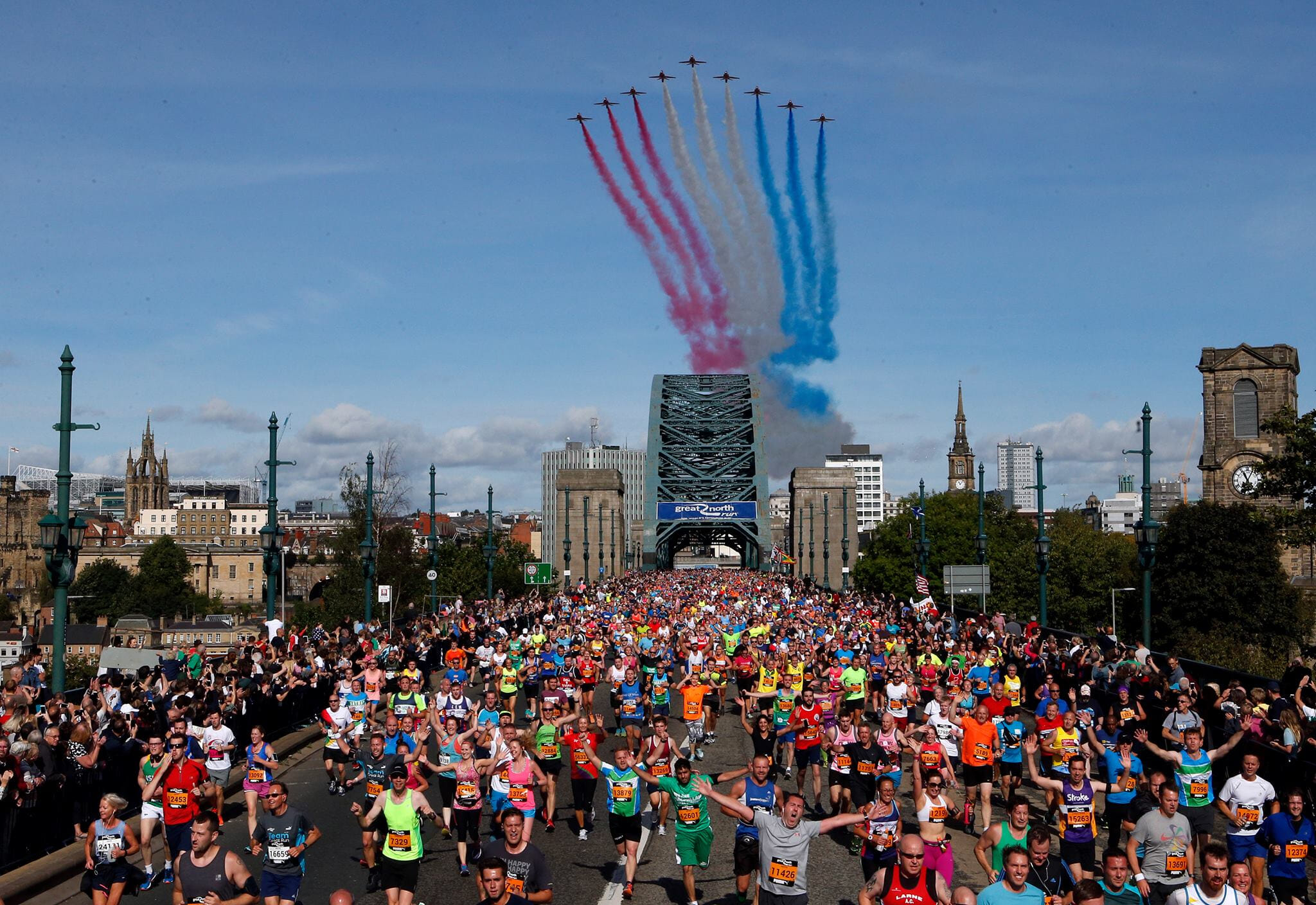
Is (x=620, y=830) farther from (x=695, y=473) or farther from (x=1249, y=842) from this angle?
(x=695, y=473)

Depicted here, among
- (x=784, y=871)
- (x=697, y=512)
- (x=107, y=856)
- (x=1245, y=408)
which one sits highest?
(x=1245, y=408)

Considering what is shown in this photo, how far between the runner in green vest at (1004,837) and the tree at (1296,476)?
2852cm

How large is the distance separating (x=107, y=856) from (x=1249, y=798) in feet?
34.1

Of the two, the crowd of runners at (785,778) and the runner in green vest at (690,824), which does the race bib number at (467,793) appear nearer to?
the crowd of runners at (785,778)

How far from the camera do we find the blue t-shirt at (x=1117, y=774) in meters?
13.7

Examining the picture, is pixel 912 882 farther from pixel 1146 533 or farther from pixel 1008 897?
pixel 1146 533

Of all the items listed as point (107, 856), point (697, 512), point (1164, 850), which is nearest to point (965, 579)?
point (1164, 850)

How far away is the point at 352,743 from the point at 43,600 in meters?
154

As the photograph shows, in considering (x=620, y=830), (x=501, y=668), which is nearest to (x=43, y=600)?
(x=501, y=668)

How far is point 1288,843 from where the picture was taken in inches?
451

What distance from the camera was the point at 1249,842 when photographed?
1198 cm

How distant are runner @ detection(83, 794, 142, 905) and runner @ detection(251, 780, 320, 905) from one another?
1732 mm

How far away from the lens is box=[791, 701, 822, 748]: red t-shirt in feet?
57.5

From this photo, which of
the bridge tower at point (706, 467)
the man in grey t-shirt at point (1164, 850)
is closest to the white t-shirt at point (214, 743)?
the man in grey t-shirt at point (1164, 850)
